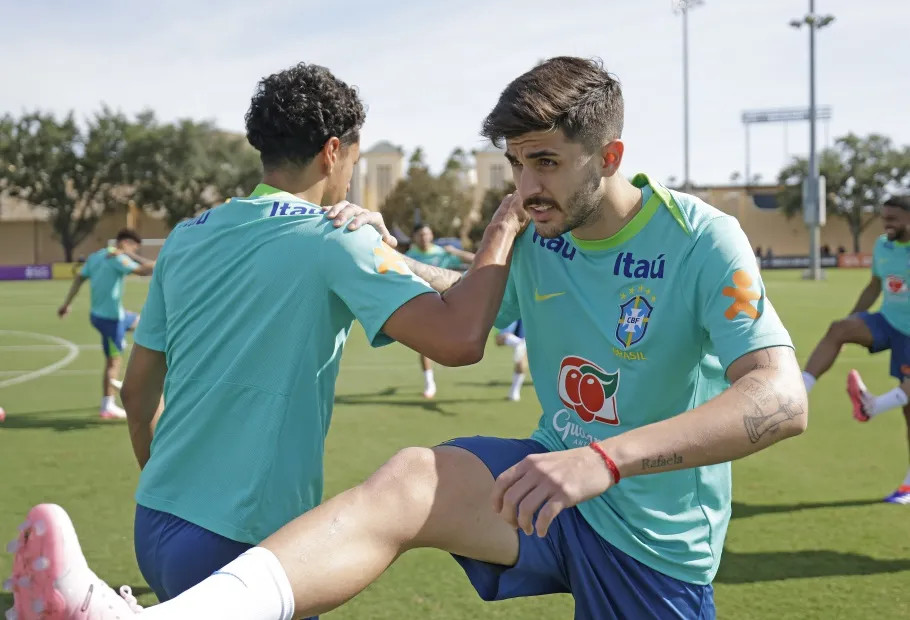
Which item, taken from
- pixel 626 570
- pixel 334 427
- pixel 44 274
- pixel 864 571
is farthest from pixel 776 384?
pixel 44 274

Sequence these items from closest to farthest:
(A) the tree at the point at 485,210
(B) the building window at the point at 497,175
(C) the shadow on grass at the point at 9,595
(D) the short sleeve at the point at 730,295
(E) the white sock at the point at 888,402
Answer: (D) the short sleeve at the point at 730,295 → (C) the shadow on grass at the point at 9,595 → (E) the white sock at the point at 888,402 → (A) the tree at the point at 485,210 → (B) the building window at the point at 497,175

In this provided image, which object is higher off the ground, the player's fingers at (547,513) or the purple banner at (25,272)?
the player's fingers at (547,513)

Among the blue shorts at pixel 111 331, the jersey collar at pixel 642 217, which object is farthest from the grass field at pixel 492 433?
the jersey collar at pixel 642 217

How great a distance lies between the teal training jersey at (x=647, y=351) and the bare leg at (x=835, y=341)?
17.2 ft

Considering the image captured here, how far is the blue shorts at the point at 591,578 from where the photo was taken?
2703 mm

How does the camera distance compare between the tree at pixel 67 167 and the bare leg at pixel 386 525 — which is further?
the tree at pixel 67 167

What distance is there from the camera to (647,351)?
2734mm

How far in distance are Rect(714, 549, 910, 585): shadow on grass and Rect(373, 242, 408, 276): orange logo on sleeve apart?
330 cm

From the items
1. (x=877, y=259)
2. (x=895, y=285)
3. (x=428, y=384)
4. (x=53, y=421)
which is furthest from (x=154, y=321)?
(x=428, y=384)

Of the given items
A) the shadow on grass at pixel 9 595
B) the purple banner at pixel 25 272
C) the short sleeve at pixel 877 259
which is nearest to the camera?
the shadow on grass at pixel 9 595

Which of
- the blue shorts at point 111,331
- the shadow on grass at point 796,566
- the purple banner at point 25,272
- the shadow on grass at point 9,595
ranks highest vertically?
the blue shorts at point 111,331

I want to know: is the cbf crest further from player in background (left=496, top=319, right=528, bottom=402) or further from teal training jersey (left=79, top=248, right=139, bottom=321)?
teal training jersey (left=79, top=248, right=139, bottom=321)

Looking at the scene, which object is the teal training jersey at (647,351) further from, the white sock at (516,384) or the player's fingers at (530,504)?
the white sock at (516,384)

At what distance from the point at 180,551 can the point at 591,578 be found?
1.21 meters
